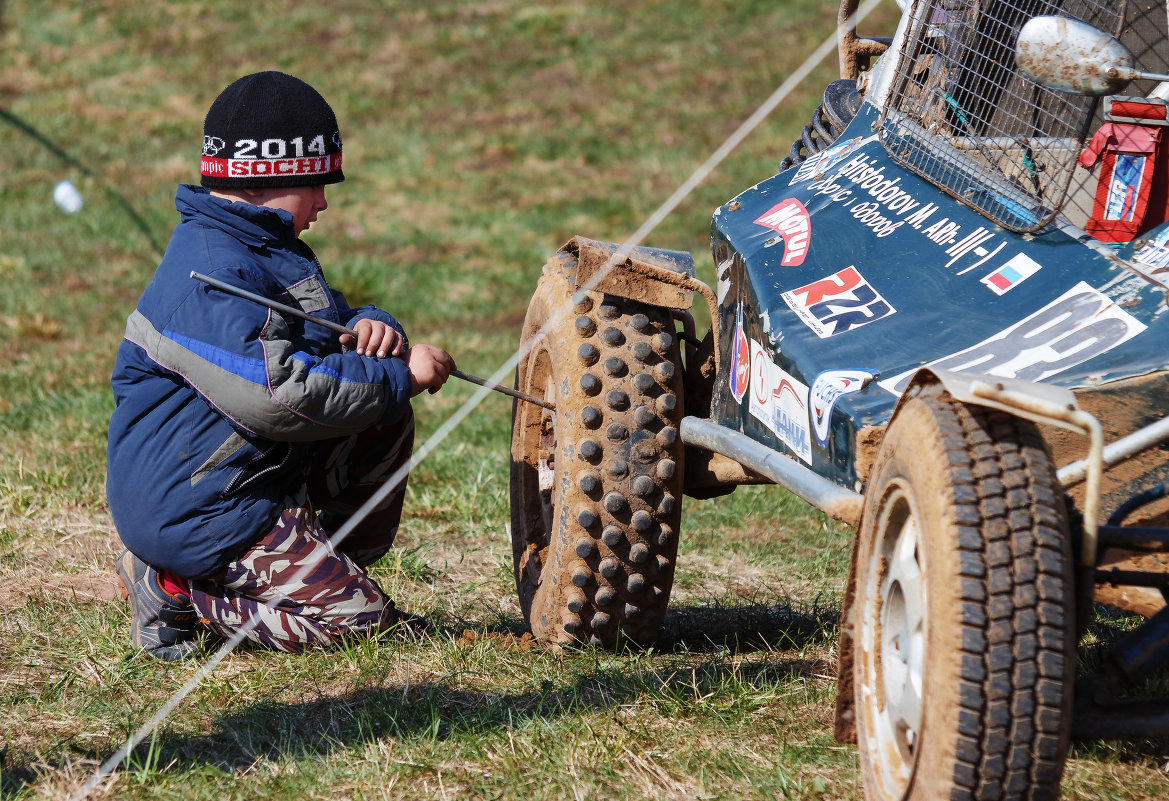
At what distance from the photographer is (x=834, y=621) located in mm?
3881

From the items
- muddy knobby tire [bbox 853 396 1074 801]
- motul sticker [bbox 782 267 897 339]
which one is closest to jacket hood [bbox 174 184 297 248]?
motul sticker [bbox 782 267 897 339]

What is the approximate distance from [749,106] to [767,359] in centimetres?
1110

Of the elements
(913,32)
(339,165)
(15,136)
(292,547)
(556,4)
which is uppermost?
(556,4)

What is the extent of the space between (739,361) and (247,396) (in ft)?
4.14

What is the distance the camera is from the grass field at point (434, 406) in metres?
2.83

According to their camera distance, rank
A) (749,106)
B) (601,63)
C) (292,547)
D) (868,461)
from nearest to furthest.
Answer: (868,461) < (292,547) < (749,106) < (601,63)

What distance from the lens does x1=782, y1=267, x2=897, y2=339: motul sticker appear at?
2986 millimetres

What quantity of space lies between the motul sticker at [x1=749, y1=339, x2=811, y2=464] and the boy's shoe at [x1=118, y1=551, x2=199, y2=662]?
1.64m

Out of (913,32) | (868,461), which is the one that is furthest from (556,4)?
(868,461)

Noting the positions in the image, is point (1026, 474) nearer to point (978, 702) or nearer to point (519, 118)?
point (978, 702)

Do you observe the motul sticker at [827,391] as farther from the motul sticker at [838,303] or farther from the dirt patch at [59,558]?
the dirt patch at [59,558]

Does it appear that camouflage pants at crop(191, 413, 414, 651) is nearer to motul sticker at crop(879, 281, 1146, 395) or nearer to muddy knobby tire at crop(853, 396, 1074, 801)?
motul sticker at crop(879, 281, 1146, 395)

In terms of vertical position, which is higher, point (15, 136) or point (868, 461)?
point (15, 136)

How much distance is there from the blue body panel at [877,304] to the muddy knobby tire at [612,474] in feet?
0.75
